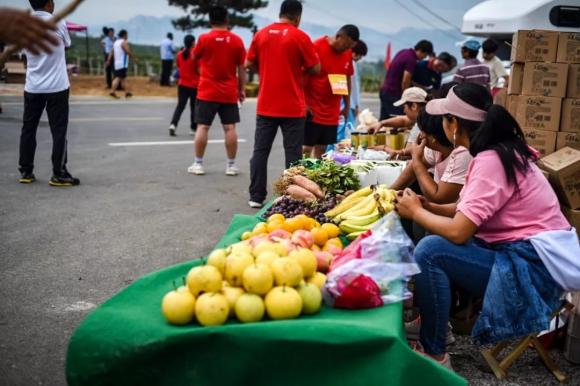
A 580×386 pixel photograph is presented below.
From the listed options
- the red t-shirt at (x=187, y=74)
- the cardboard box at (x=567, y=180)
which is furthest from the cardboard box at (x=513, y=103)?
the red t-shirt at (x=187, y=74)

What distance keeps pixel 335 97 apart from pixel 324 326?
5.58m

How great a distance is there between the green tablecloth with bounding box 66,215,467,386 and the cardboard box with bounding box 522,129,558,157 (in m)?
3.46

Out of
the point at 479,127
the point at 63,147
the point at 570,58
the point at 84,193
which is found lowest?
the point at 84,193

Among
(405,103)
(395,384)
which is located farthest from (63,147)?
(395,384)

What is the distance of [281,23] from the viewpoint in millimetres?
6711

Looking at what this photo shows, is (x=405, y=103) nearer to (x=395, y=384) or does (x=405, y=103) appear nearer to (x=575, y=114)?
(x=575, y=114)

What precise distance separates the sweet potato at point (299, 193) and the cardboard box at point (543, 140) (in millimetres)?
2274

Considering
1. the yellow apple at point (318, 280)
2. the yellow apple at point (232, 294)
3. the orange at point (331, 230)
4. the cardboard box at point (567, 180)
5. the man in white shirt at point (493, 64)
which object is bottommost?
the yellow apple at point (232, 294)

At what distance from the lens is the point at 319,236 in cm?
352

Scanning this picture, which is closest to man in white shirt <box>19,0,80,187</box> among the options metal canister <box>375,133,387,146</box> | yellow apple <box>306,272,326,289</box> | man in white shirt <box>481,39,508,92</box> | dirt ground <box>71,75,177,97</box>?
metal canister <box>375,133,387,146</box>

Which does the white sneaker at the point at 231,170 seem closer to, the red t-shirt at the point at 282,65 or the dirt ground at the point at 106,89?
the red t-shirt at the point at 282,65

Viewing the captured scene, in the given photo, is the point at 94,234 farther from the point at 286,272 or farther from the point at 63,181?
the point at 286,272

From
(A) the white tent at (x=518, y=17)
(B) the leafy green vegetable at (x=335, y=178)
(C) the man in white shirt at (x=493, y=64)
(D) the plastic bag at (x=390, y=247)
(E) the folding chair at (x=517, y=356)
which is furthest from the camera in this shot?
(C) the man in white shirt at (x=493, y=64)

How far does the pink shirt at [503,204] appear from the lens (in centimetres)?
314
